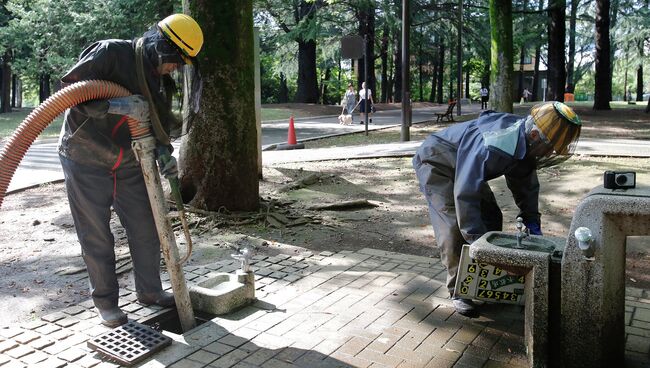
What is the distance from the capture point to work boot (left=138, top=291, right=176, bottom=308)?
4105 mm

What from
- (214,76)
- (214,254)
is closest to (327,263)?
(214,254)

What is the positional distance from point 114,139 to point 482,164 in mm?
2225

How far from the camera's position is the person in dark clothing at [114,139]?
3.42 meters

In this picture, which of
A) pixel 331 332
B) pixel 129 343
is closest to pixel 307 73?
pixel 331 332

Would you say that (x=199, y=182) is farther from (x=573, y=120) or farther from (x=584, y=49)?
(x=584, y=49)

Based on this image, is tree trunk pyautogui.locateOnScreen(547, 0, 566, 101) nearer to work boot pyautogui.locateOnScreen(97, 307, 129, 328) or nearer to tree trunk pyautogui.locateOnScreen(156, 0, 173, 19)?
tree trunk pyautogui.locateOnScreen(156, 0, 173, 19)

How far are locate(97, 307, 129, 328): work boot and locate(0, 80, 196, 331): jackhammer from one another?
0.36 m

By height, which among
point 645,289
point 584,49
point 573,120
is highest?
point 584,49

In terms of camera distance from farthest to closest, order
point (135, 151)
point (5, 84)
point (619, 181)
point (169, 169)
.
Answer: point (5, 84) → point (169, 169) → point (135, 151) → point (619, 181)

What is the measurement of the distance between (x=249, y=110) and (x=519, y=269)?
4273mm

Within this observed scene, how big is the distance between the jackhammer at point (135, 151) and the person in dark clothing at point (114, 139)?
0.07 meters

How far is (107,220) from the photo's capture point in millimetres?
3754

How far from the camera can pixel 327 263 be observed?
5223mm

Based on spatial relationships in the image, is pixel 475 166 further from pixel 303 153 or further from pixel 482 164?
pixel 303 153
